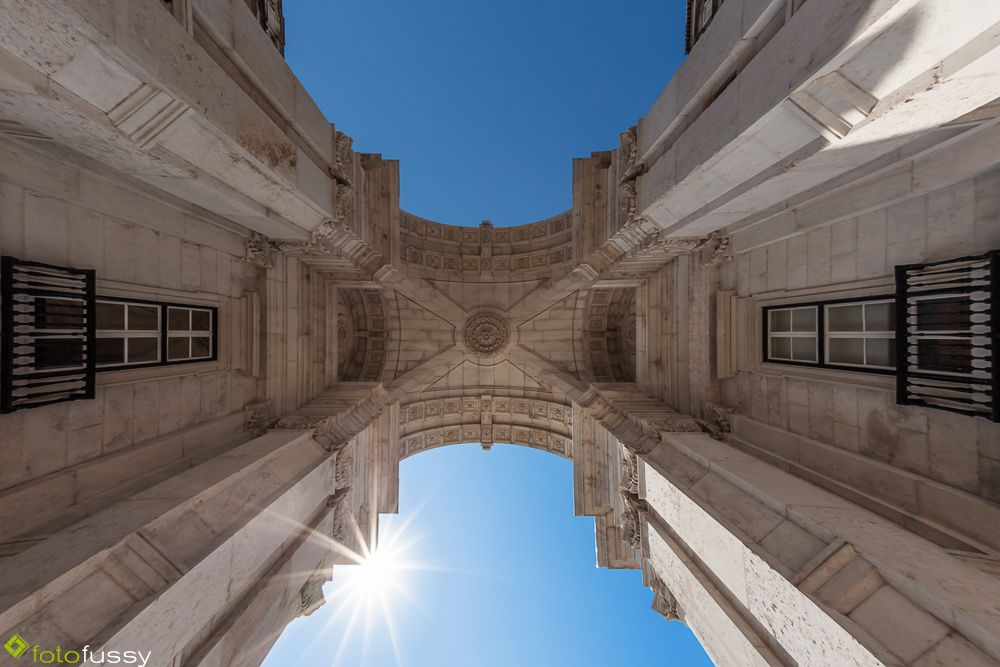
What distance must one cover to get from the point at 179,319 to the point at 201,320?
48 cm

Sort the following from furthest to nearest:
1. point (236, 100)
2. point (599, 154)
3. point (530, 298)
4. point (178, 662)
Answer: point (530, 298)
point (599, 154)
point (236, 100)
point (178, 662)

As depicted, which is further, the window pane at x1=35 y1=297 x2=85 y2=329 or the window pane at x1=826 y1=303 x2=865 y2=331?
the window pane at x1=826 y1=303 x2=865 y2=331

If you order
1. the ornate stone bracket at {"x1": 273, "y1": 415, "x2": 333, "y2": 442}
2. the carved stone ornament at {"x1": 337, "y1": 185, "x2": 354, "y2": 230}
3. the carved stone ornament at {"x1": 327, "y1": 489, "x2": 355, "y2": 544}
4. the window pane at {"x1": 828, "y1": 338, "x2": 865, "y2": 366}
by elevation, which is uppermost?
the carved stone ornament at {"x1": 337, "y1": 185, "x2": 354, "y2": 230}

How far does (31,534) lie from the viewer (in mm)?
4441

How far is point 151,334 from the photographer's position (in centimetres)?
649

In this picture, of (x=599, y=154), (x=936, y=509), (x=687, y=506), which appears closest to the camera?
(x=936, y=509)

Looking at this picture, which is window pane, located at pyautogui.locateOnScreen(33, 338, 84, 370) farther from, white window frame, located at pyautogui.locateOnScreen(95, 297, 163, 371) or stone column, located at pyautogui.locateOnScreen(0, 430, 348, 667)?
stone column, located at pyautogui.locateOnScreen(0, 430, 348, 667)

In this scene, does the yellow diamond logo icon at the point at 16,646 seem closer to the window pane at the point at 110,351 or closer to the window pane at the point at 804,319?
the window pane at the point at 110,351

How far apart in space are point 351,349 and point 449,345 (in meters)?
3.99

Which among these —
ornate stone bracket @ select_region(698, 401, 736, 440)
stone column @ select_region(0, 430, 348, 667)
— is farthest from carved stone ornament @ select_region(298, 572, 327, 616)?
ornate stone bracket @ select_region(698, 401, 736, 440)

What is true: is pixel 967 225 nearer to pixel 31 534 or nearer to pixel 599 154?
pixel 599 154

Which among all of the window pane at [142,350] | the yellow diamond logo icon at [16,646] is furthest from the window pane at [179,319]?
the yellow diamond logo icon at [16,646]

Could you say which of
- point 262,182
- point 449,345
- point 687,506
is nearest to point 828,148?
point 687,506

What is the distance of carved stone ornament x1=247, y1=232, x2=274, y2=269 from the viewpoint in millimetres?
8039
